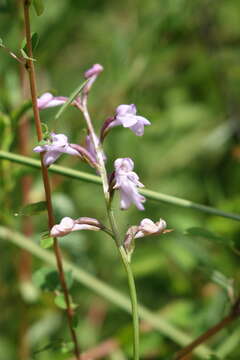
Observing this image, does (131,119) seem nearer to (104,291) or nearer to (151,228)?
(151,228)

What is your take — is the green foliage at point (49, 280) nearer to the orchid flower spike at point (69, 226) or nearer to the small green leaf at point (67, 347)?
the small green leaf at point (67, 347)

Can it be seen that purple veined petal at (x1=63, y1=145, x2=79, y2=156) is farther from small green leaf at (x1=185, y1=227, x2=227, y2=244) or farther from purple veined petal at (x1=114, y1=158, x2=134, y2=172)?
small green leaf at (x1=185, y1=227, x2=227, y2=244)

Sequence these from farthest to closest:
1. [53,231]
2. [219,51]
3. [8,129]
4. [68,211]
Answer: [219,51] → [68,211] → [8,129] → [53,231]

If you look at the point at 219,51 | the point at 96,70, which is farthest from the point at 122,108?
the point at 219,51

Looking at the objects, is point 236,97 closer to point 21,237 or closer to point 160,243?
point 160,243

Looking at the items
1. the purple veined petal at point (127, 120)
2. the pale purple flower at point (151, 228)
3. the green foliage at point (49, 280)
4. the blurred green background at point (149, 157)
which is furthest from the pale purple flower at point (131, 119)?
the blurred green background at point (149, 157)

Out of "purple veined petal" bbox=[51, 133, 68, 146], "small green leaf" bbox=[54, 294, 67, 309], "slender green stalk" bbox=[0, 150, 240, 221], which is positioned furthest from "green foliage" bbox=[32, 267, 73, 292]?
"purple veined petal" bbox=[51, 133, 68, 146]

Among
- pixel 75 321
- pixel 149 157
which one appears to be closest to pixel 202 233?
pixel 75 321
